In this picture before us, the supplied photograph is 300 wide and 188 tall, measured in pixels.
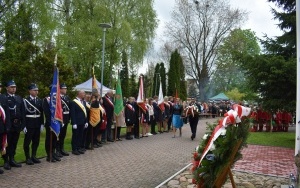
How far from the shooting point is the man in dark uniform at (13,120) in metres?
7.90

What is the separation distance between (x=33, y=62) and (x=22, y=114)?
6.19m

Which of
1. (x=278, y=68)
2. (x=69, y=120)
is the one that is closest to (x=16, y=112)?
(x=69, y=120)

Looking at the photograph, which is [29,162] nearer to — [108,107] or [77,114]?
[77,114]

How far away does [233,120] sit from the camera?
5.35 metres

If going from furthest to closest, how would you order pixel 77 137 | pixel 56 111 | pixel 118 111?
pixel 118 111, pixel 77 137, pixel 56 111

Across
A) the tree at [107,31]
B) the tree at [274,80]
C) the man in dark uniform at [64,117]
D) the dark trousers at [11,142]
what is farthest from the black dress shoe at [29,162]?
the tree at [107,31]

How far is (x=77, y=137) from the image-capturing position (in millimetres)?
10266

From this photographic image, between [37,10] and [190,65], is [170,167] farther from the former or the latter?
[190,65]

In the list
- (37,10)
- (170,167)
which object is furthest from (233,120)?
(37,10)

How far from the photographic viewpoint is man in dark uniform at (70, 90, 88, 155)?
32.6ft

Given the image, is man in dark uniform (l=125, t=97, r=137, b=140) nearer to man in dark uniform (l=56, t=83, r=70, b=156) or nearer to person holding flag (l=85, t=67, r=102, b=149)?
person holding flag (l=85, t=67, r=102, b=149)

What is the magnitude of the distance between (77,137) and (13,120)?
104 inches

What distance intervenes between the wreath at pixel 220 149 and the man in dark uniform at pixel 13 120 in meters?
4.66

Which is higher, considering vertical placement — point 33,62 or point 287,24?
point 287,24
